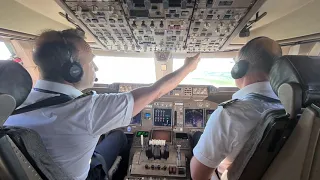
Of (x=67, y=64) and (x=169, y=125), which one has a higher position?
(x=67, y=64)

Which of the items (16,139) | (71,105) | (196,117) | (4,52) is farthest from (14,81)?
(4,52)

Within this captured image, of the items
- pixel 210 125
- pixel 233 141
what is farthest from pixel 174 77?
pixel 233 141

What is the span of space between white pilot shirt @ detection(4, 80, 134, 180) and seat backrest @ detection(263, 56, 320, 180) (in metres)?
0.74

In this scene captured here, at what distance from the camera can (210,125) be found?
4.23ft

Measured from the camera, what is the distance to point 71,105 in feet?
3.77

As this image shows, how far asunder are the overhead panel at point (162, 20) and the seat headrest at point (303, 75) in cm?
60

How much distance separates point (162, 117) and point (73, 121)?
196cm

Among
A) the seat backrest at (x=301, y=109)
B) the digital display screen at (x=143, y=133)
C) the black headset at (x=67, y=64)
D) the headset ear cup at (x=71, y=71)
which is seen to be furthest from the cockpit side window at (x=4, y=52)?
the seat backrest at (x=301, y=109)

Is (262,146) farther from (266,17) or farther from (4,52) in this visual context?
(4,52)

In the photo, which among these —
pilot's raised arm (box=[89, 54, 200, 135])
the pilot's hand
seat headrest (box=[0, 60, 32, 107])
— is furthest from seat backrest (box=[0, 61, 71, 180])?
the pilot's hand

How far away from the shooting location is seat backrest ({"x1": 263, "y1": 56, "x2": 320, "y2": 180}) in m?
0.79

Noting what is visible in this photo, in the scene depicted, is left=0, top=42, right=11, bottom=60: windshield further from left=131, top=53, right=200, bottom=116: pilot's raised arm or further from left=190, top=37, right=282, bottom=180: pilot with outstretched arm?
left=190, top=37, right=282, bottom=180: pilot with outstretched arm

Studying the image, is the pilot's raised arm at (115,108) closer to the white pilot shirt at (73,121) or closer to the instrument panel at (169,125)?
the white pilot shirt at (73,121)

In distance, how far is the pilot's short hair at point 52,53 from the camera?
1272 mm
